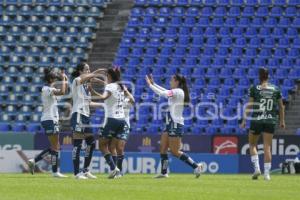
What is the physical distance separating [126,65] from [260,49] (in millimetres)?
4934

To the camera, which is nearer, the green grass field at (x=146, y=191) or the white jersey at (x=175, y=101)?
the green grass field at (x=146, y=191)

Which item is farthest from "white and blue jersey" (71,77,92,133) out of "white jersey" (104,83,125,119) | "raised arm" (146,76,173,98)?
"raised arm" (146,76,173,98)

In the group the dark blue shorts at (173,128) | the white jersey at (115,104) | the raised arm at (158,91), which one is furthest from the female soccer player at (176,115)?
the white jersey at (115,104)

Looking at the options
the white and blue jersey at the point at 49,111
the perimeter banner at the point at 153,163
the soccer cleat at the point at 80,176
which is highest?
the white and blue jersey at the point at 49,111

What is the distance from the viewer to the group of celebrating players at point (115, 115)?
1866cm

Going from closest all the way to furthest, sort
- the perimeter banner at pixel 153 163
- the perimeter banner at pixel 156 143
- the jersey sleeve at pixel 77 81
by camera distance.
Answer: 1. the jersey sleeve at pixel 77 81
2. the perimeter banner at pixel 153 163
3. the perimeter banner at pixel 156 143

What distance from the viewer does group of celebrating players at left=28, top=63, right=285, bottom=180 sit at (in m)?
18.7

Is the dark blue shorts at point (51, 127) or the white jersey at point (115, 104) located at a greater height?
the white jersey at point (115, 104)

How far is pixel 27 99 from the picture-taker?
32.0 metres

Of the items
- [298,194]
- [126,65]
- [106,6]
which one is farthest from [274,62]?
[298,194]

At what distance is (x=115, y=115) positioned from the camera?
1889 centimetres

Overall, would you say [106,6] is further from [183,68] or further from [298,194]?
[298,194]

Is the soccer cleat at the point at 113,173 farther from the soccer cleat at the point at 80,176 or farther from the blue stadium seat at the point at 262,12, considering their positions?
the blue stadium seat at the point at 262,12

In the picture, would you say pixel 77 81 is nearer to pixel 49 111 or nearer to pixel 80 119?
pixel 80 119
